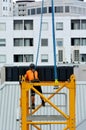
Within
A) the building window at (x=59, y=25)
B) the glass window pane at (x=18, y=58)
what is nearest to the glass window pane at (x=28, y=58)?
the glass window pane at (x=18, y=58)

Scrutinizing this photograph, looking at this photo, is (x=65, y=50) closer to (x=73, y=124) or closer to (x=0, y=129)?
(x=0, y=129)

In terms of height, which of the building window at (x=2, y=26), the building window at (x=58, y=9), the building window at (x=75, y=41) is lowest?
the building window at (x=75, y=41)

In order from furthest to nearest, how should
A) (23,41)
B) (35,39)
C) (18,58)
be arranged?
(23,41)
(18,58)
(35,39)

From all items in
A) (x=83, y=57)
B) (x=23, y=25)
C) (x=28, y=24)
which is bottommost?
(x=83, y=57)

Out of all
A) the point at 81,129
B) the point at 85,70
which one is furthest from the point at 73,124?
the point at 85,70

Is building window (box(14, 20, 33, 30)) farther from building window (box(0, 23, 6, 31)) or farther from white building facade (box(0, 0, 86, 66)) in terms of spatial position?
building window (box(0, 23, 6, 31))

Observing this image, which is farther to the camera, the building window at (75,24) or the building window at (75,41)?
the building window at (75,24)

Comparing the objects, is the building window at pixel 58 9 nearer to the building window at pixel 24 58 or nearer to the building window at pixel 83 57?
the building window at pixel 83 57

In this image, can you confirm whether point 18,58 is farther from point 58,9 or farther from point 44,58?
point 58,9

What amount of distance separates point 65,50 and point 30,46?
5.42 meters

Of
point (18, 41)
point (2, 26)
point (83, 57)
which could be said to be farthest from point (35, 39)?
point (83, 57)

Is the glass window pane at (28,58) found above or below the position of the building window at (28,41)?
below

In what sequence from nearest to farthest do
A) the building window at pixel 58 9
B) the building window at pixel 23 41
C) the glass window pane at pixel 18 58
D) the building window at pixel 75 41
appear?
the glass window pane at pixel 18 58, the building window at pixel 23 41, the building window at pixel 75 41, the building window at pixel 58 9

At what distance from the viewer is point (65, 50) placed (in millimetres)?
79250
